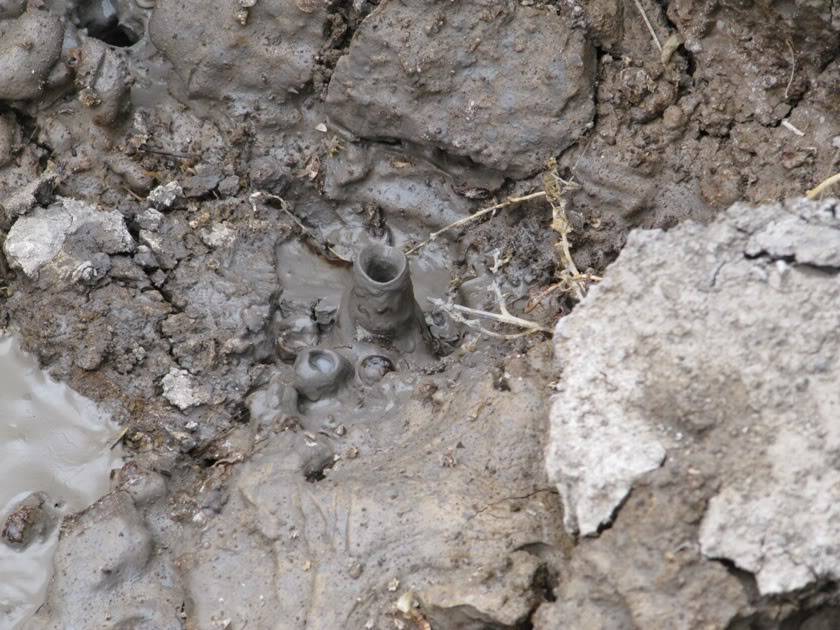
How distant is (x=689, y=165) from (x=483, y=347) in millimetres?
1163

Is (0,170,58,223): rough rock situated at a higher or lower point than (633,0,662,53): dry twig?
lower

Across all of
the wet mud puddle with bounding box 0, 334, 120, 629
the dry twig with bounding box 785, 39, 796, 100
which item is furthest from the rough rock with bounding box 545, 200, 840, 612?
the wet mud puddle with bounding box 0, 334, 120, 629

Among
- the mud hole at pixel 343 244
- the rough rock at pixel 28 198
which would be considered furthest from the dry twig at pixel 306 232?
the rough rock at pixel 28 198

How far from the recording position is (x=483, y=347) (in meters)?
Answer: 3.68

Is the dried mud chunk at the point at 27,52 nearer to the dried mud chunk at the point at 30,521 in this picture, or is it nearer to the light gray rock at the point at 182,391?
the light gray rock at the point at 182,391

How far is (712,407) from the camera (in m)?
2.43

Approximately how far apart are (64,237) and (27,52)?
88cm

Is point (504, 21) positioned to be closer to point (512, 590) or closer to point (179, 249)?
point (179, 249)

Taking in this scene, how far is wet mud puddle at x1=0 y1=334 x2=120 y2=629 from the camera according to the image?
3350 mm

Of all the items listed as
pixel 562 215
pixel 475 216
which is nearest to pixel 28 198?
pixel 475 216

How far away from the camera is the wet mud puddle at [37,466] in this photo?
335 cm

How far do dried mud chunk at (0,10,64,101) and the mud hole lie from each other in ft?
0.05

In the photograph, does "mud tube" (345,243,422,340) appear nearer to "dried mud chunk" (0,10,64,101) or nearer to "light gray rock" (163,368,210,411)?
"light gray rock" (163,368,210,411)

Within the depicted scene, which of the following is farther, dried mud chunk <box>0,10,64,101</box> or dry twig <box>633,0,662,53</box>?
dried mud chunk <box>0,10,64,101</box>
